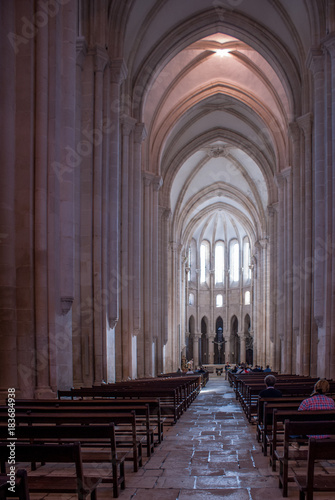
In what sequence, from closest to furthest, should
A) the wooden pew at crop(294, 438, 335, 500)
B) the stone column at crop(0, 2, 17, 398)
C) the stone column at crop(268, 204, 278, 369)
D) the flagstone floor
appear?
1. the wooden pew at crop(294, 438, 335, 500)
2. the flagstone floor
3. the stone column at crop(0, 2, 17, 398)
4. the stone column at crop(268, 204, 278, 369)

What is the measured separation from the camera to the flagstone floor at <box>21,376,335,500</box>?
5.48 metres

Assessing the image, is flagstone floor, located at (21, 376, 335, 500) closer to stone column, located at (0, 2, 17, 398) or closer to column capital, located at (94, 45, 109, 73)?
stone column, located at (0, 2, 17, 398)

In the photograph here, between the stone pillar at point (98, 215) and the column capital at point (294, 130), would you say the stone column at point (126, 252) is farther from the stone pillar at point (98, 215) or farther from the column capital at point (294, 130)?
the column capital at point (294, 130)

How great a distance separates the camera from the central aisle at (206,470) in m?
5.53

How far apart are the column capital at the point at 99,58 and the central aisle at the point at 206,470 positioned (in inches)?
449

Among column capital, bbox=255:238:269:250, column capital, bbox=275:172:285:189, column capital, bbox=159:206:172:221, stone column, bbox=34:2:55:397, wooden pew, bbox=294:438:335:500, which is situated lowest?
wooden pew, bbox=294:438:335:500

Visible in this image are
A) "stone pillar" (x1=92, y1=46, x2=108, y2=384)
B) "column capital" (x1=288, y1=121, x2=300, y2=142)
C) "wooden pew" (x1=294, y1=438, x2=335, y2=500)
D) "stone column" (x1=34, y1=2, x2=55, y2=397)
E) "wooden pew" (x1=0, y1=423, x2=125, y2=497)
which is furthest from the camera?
"column capital" (x1=288, y1=121, x2=300, y2=142)

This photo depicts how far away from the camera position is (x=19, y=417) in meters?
6.01

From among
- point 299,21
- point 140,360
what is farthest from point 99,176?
point 140,360

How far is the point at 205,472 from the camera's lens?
654 centimetres

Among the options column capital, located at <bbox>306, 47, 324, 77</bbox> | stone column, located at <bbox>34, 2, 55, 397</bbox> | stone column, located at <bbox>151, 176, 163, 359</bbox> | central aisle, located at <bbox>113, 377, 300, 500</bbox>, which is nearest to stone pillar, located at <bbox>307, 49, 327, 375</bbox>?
column capital, located at <bbox>306, 47, 324, 77</bbox>

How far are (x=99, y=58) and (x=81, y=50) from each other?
0.62m

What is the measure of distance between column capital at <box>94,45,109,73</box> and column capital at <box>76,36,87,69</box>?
14.1 inches

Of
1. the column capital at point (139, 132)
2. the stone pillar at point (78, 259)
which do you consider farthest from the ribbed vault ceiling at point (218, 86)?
the stone pillar at point (78, 259)
